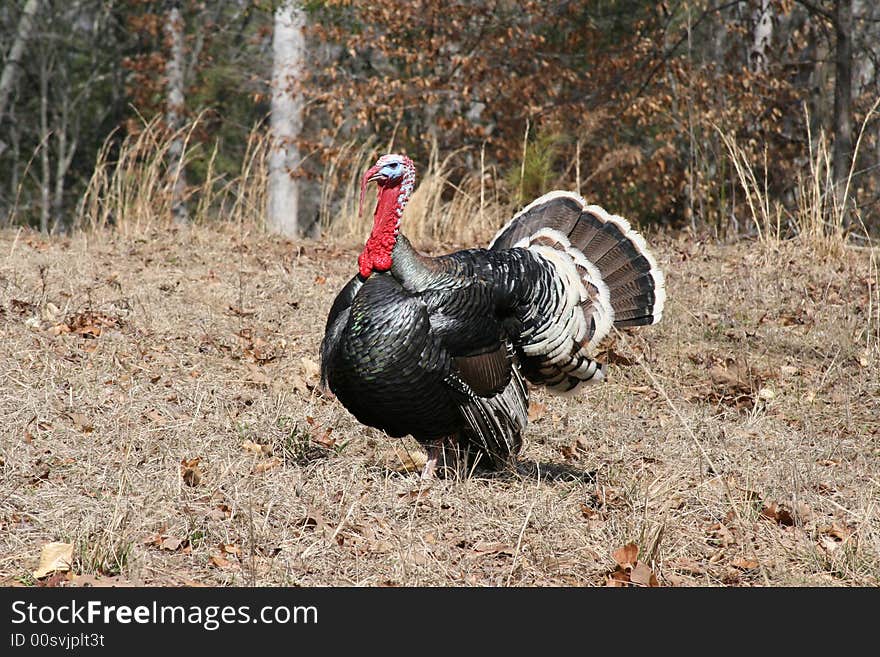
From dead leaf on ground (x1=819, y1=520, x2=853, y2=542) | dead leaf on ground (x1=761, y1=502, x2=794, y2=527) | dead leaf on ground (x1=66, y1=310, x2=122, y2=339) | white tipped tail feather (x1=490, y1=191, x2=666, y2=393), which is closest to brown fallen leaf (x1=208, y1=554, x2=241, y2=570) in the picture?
white tipped tail feather (x1=490, y1=191, x2=666, y2=393)

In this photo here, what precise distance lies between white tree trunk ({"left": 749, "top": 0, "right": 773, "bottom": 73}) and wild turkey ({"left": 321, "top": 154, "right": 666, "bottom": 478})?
8482mm

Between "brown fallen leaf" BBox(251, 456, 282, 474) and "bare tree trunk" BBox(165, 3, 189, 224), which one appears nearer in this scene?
"brown fallen leaf" BBox(251, 456, 282, 474)

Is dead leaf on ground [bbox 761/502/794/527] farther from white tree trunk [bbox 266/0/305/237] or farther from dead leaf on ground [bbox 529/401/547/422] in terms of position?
white tree trunk [bbox 266/0/305/237]

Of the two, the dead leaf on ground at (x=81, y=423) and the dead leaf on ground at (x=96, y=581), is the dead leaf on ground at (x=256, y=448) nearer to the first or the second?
the dead leaf on ground at (x=81, y=423)

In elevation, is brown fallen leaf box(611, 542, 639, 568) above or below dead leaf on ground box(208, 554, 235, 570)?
above

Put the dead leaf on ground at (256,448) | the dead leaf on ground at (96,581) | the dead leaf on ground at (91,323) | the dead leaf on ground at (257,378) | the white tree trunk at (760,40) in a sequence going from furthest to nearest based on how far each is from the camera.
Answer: the white tree trunk at (760,40)
the dead leaf on ground at (91,323)
the dead leaf on ground at (257,378)
the dead leaf on ground at (256,448)
the dead leaf on ground at (96,581)

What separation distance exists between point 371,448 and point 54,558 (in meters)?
2.00

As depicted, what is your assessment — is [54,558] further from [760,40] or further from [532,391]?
[760,40]

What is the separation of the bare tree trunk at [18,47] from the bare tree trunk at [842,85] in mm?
15152

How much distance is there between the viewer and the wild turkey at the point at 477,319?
14.1ft

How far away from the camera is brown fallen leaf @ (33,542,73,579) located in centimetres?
346

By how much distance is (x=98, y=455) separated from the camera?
457 cm

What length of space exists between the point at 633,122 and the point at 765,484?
1147 cm

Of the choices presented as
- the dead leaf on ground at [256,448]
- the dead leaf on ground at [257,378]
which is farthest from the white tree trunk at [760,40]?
the dead leaf on ground at [256,448]
